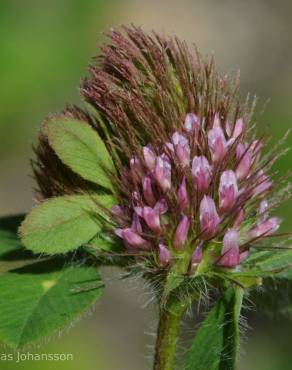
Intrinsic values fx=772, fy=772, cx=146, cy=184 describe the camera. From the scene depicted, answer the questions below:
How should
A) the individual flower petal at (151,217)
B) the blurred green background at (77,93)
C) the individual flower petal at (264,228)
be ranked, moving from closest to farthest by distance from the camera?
the individual flower petal at (151,217) < the individual flower petal at (264,228) < the blurred green background at (77,93)

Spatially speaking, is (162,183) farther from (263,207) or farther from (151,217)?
(263,207)

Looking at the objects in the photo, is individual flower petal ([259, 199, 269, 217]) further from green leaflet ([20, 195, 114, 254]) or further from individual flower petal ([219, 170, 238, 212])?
green leaflet ([20, 195, 114, 254])

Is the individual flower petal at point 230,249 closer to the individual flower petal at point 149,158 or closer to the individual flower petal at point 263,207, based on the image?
the individual flower petal at point 263,207

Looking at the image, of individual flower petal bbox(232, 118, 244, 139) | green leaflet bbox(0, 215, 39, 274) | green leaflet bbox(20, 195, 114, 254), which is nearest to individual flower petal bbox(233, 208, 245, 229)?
individual flower petal bbox(232, 118, 244, 139)

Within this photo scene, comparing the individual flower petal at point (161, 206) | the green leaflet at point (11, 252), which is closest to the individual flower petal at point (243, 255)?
the individual flower petal at point (161, 206)

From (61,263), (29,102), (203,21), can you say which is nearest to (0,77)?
(29,102)

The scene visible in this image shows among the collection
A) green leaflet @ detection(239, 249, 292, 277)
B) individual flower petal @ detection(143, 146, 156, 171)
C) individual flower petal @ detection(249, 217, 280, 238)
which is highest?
individual flower petal @ detection(143, 146, 156, 171)
